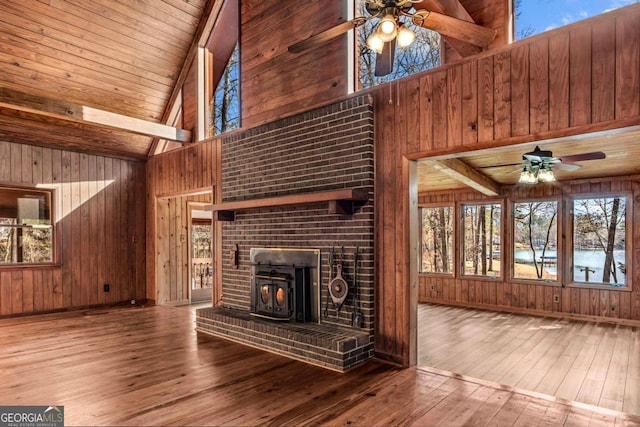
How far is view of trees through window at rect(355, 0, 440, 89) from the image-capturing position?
3863mm

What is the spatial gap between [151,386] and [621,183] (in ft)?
24.0

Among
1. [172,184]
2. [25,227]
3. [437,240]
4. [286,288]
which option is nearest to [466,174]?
[437,240]

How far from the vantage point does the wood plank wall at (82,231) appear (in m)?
6.09

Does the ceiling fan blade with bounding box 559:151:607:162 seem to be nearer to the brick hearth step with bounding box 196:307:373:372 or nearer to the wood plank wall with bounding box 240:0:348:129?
the wood plank wall with bounding box 240:0:348:129

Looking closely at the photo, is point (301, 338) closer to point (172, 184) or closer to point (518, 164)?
point (518, 164)

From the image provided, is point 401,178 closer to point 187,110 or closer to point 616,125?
point 616,125

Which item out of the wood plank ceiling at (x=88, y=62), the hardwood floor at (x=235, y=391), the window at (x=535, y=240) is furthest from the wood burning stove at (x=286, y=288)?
the window at (x=535, y=240)

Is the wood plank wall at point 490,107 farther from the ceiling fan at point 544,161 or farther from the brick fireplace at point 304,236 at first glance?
the ceiling fan at point 544,161

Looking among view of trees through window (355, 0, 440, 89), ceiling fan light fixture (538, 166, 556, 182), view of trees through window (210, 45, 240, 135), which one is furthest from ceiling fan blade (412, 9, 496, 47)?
view of trees through window (210, 45, 240, 135)

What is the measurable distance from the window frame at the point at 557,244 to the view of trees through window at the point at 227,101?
5394 mm

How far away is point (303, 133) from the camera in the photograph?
183 inches

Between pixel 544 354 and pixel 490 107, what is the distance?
2.93 meters

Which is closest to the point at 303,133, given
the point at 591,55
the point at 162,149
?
the point at 591,55

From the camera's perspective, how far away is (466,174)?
5711 millimetres
